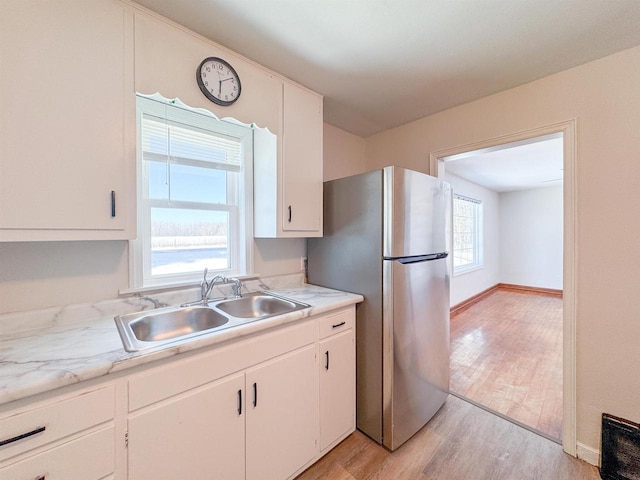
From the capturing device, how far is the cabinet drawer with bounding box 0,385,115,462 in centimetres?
72

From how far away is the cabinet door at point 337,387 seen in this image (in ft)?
5.09

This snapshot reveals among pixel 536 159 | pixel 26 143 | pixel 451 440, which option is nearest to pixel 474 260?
pixel 536 159

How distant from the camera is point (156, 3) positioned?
1217mm

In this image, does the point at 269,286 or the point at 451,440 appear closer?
the point at 451,440

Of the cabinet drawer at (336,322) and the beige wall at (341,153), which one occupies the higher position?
the beige wall at (341,153)

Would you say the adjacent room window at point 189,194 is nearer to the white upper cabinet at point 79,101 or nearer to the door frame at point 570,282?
the white upper cabinet at point 79,101

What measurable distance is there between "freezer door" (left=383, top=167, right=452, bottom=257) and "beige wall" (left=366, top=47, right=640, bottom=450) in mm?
817

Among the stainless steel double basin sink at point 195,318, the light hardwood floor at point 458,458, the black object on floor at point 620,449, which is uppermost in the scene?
the stainless steel double basin sink at point 195,318

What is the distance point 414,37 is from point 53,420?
221 cm

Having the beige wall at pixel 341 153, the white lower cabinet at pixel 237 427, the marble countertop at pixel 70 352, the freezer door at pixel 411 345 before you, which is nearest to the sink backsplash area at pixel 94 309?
the marble countertop at pixel 70 352

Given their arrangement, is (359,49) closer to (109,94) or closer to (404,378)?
(109,94)

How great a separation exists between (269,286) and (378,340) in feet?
2.98

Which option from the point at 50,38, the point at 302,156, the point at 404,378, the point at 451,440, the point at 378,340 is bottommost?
the point at 451,440

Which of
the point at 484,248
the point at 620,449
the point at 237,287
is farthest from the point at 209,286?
A: the point at 484,248
